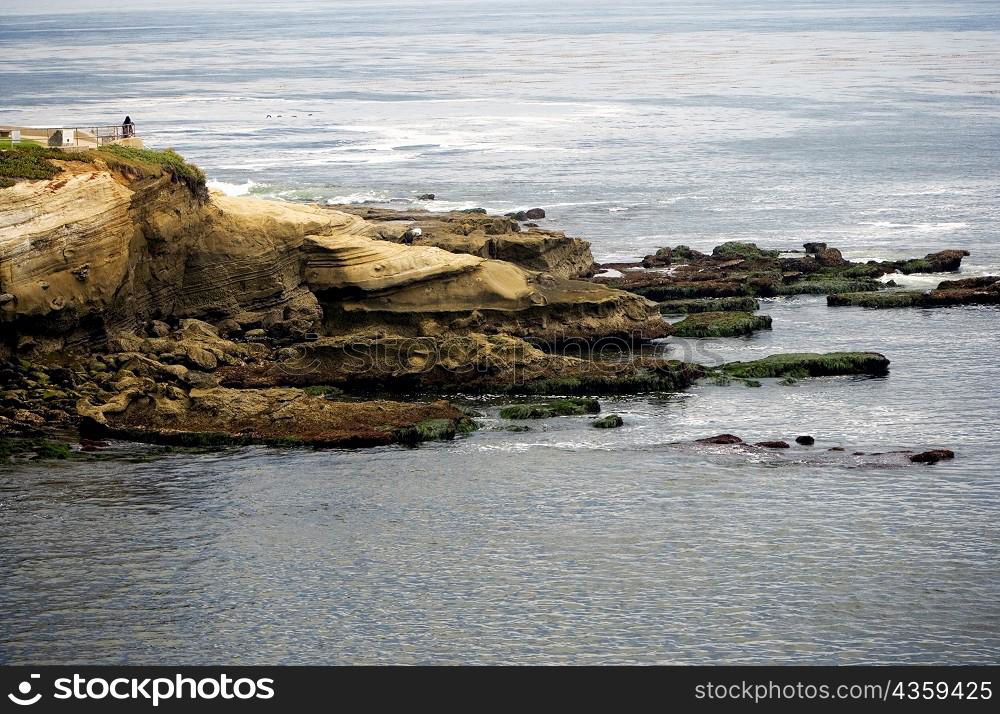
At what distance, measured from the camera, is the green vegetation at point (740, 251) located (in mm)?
101188

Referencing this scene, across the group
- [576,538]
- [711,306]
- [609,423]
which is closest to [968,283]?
[711,306]

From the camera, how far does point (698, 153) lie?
163500 millimetres

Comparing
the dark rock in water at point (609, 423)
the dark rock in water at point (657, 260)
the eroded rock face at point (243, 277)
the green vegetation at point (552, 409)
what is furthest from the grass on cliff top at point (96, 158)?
the dark rock in water at point (657, 260)

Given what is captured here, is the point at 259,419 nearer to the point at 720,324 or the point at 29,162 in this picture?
the point at 29,162

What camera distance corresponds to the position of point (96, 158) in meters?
75.6

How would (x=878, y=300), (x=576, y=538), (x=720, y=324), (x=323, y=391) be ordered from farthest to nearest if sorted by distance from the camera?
(x=878, y=300)
(x=720, y=324)
(x=323, y=391)
(x=576, y=538)

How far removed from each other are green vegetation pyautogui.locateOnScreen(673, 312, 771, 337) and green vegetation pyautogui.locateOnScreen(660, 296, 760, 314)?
1.88 m

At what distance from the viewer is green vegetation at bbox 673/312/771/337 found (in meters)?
81.1

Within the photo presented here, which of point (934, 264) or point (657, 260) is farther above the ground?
point (934, 264)

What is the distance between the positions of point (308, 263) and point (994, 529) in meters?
40.2

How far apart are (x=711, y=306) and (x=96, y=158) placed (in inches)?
1337

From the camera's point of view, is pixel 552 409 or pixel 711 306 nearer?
pixel 552 409

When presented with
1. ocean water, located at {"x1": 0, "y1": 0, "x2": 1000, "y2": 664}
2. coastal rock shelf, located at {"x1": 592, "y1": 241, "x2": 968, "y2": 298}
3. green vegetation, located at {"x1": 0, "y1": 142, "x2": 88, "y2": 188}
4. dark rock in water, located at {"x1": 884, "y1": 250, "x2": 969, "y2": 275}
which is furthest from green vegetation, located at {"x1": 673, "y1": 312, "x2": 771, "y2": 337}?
green vegetation, located at {"x1": 0, "y1": 142, "x2": 88, "y2": 188}

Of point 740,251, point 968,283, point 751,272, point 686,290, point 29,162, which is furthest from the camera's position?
point 740,251
